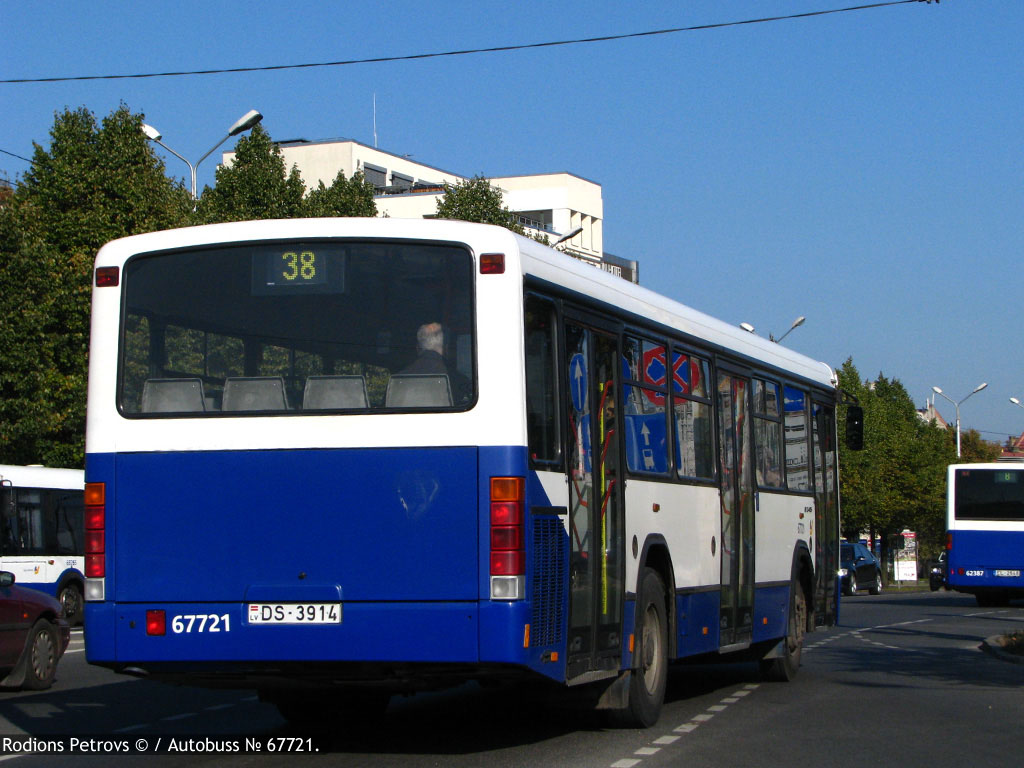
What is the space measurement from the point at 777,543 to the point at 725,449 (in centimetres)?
232

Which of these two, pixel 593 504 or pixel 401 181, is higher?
pixel 401 181

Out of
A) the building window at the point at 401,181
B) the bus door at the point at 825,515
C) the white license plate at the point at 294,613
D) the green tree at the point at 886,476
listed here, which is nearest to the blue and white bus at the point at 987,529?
the bus door at the point at 825,515

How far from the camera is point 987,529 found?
117 ft

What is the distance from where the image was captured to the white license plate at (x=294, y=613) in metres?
8.70

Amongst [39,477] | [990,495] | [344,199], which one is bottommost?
[990,495]

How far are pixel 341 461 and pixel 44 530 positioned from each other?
23244 millimetres

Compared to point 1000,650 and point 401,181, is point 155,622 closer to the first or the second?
point 1000,650

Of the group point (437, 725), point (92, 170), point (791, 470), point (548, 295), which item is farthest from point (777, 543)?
point (92, 170)

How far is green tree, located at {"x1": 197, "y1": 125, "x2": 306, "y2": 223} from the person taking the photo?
39.7 meters

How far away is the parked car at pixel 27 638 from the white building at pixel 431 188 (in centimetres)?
6975

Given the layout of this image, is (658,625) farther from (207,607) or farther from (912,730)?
(207,607)

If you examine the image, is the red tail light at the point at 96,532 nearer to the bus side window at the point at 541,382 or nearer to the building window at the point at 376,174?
the bus side window at the point at 541,382

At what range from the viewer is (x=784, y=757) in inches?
394

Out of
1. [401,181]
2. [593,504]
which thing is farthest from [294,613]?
[401,181]
